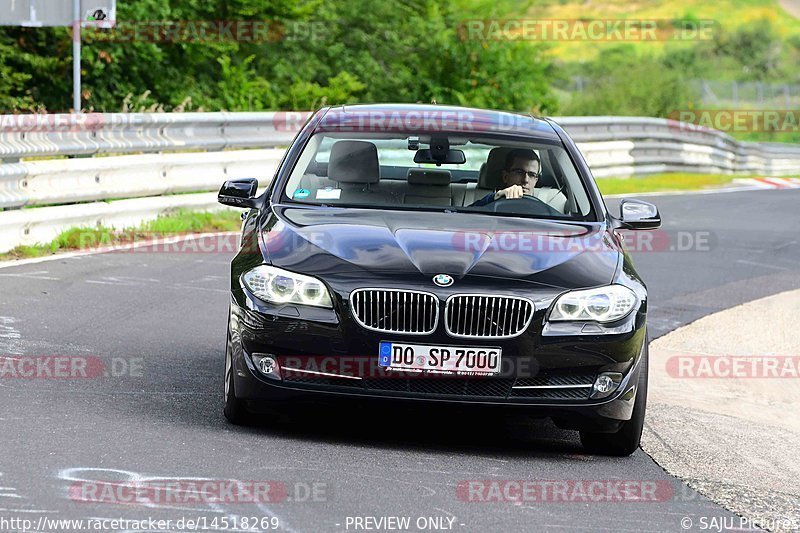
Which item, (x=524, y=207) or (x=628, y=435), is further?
(x=524, y=207)

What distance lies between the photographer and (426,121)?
831 centimetres

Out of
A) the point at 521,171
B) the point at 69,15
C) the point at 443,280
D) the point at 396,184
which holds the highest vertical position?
the point at 69,15

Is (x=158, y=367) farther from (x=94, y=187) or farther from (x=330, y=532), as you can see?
(x=94, y=187)

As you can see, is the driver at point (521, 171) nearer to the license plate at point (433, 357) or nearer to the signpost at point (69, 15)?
the license plate at point (433, 357)

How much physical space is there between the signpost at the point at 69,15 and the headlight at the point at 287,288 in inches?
398

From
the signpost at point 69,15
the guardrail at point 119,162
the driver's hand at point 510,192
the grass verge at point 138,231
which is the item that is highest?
the signpost at point 69,15

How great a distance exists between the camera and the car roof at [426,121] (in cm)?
824

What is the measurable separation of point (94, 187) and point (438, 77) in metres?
22.7

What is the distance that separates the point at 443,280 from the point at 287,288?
664 millimetres

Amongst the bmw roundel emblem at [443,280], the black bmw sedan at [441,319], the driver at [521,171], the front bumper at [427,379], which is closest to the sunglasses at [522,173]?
the driver at [521,171]

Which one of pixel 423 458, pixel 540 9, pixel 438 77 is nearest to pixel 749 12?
pixel 540 9

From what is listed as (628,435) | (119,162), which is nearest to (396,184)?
(628,435)

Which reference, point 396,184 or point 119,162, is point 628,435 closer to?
point 396,184

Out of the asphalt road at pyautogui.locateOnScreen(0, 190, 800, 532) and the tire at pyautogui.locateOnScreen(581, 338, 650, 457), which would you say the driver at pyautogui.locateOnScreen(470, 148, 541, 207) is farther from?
the tire at pyautogui.locateOnScreen(581, 338, 650, 457)
